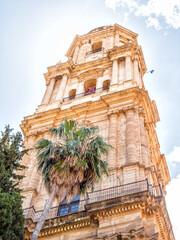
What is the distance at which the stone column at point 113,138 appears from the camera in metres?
21.1

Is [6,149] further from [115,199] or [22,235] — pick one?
[115,199]

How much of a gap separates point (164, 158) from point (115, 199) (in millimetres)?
18186

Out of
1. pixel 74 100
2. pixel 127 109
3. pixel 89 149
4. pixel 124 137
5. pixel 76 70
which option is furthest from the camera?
pixel 76 70

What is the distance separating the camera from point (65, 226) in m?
17.5

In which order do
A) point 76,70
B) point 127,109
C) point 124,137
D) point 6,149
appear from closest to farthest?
1. point 6,149
2. point 124,137
3. point 127,109
4. point 76,70

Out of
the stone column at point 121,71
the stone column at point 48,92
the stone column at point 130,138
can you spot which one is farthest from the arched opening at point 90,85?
the stone column at point 130,138

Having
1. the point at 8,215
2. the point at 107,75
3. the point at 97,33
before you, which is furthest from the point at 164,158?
the point at 8,215

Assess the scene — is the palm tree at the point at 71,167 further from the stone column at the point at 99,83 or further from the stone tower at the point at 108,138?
the stone column at the point at 99,83

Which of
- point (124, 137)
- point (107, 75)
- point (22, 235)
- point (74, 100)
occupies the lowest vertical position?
point (22, 235)

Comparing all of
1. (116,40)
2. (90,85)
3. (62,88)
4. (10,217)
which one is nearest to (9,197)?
(10,217)

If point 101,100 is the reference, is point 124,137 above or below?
below

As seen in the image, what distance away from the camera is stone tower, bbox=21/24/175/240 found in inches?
654

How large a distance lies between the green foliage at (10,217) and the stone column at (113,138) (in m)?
7.27

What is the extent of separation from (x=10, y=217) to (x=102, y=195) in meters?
6.18
